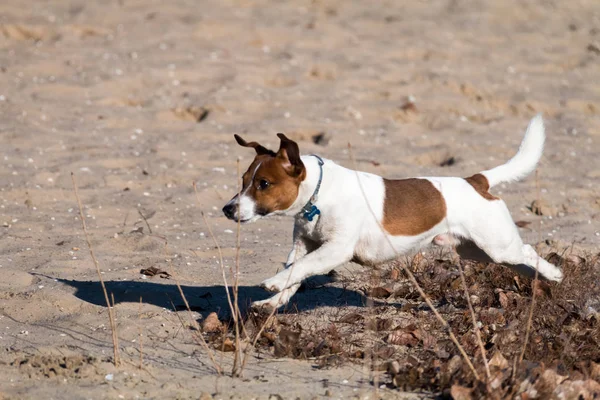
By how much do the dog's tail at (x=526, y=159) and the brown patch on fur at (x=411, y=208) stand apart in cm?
64

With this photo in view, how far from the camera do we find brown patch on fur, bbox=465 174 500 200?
5.86 metres

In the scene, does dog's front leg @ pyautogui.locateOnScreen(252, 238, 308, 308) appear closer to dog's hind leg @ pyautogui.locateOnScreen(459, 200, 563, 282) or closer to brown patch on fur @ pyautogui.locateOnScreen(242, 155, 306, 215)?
brown patch on fur @ pyautogui.locateOnScreen(242, 155, 306, 215)

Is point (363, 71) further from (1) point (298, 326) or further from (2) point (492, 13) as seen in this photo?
(1) point (298, 326)

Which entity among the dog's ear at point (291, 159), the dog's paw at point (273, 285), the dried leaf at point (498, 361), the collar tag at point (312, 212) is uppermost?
the dog's ear at point (291, 159)

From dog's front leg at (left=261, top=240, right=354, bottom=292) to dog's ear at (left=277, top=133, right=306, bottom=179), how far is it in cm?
48

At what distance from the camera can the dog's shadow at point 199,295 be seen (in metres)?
5.87

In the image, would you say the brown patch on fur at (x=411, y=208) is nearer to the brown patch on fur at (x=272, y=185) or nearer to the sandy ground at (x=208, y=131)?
the brown patch on fur at (x=272, y=185)

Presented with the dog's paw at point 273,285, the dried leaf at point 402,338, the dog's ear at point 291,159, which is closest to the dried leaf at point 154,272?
the dog's paw at point 273,285

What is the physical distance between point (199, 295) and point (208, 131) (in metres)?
4.39

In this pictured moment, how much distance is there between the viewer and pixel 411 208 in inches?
222

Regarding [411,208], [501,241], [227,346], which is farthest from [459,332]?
[227,346]

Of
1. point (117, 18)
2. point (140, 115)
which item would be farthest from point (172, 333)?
point (117, 18)

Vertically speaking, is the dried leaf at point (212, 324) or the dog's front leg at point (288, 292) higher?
the dog's front leg at point (288, 292)

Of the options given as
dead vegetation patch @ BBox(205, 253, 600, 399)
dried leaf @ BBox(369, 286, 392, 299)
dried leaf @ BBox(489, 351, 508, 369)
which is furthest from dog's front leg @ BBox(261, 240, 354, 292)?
dried leaf @ BBox(489, 351, 508, 369)
